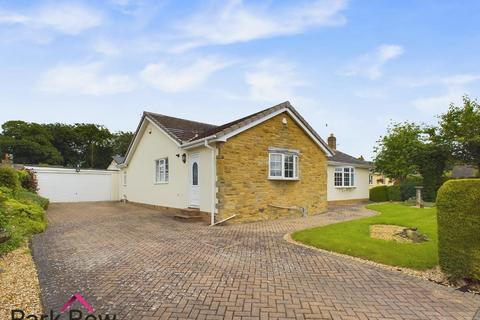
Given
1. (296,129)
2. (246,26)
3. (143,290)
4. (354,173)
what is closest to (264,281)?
(143,290)

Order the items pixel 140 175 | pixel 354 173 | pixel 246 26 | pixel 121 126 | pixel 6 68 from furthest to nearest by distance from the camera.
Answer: pixel 121 126 → pixel 354 173 → pixel 140 175 → pixel 6 68 → pixel 246 26

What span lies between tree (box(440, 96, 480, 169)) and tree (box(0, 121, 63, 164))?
171 feet

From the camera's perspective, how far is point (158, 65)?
14336mm

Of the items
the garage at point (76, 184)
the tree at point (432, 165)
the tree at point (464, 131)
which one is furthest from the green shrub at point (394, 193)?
the garage at point (76, 184)

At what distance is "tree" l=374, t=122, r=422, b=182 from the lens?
27594mm

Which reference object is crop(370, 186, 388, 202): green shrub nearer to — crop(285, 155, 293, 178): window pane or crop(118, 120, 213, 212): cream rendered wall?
crop(285, 155, 293, 178): window pane

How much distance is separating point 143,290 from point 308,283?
293 centimetres

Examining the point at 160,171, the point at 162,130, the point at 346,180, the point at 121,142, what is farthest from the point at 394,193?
the point at 121,142

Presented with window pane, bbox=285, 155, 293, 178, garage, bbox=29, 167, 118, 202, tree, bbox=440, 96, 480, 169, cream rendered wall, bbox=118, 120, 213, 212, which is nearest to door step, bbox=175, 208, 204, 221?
cream rendered wall, bbox=118, 120, 213, 212

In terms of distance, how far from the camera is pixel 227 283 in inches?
209

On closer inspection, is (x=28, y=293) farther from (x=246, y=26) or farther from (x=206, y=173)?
(x=246, y=26)

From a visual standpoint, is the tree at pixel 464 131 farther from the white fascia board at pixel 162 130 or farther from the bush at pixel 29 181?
the bush at pixel 29 181

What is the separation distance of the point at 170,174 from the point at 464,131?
964 inches

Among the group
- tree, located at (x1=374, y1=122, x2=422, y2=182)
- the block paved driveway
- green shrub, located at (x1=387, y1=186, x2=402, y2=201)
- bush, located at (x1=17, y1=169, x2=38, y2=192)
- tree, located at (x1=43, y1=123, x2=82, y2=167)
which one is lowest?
the block paved driveway
